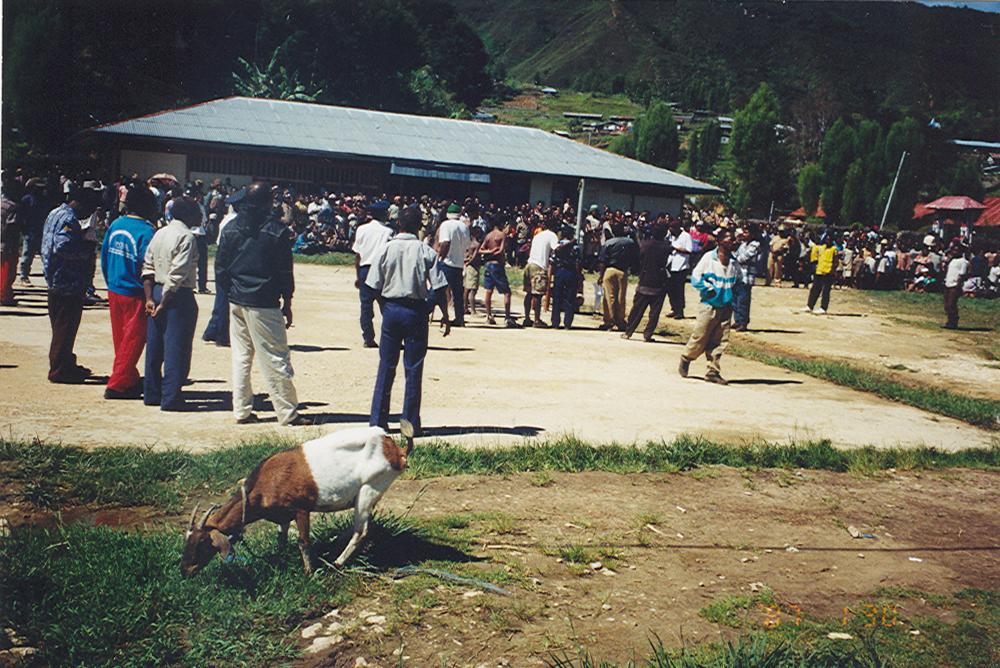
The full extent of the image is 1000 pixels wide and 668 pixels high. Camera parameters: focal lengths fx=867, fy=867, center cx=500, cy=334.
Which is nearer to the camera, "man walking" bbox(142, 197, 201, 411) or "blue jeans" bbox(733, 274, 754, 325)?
"man walking" bbox(142, 197, 201, 411)

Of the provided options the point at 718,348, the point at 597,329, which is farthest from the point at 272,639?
the point at 597,329

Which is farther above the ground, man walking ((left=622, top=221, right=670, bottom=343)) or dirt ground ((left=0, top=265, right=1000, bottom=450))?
man walking ((left=622, top=221, right=670, bottom=343))

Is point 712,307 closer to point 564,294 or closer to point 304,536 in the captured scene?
point 564,294

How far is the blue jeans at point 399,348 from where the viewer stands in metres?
6.59

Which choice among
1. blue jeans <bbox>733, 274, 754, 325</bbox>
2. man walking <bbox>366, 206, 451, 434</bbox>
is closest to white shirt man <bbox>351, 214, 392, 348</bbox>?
man walking <bbox>366, 206, 451, 434</bbox>

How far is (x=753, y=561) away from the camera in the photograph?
16.9ft

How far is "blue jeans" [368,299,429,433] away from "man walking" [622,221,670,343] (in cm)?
687

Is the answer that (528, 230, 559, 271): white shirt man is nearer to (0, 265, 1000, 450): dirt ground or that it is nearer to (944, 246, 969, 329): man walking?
(0, 265, 1000, 450): dirt ground

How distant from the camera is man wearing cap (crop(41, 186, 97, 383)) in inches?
303

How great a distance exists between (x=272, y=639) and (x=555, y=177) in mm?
22832

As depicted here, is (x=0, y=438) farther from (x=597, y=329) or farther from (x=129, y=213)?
(x=597, y=329)

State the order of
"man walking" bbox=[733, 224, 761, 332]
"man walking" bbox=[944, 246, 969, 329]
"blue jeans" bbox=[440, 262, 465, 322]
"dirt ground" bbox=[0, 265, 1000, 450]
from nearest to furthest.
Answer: "dirt ground" bbox=[0, 265, 1000, 450] → "blue jeans" bbox=[440, 262, 465, 322] → "man walking" bbox=[733, 224, 761, 332] → "man walking" bbox=[944, 246, 969, 329]

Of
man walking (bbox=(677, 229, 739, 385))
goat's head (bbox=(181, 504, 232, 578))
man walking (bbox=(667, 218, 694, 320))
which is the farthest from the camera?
man walking (bbox=(667, 218, 694, 320))

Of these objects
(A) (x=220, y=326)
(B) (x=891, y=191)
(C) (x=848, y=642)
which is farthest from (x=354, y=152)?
(B) (x=891, y=191)
